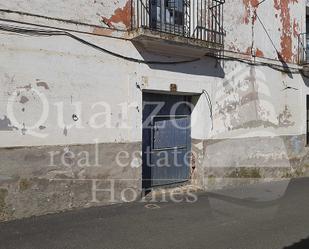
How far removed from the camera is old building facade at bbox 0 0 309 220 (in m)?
6.09

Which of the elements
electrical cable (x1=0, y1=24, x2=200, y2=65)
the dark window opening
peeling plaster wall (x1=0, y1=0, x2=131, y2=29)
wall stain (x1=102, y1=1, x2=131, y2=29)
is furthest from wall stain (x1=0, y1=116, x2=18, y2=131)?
the dark window opening

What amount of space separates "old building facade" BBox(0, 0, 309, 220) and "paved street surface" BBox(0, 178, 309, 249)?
55cm

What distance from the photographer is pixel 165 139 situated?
8.43 m

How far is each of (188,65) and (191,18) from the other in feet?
3.60


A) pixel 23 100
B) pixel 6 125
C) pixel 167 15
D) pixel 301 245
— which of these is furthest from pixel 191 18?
pixel 301 245

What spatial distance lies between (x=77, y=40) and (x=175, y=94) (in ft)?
8.95

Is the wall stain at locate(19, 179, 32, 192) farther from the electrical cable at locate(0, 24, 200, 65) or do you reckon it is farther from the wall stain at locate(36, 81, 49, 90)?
the electrical cable at locate(0, 24, 200, 65)

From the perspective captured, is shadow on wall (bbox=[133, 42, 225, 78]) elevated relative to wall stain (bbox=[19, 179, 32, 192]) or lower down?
elevated

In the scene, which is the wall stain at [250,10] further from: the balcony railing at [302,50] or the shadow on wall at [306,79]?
the shadow on wall at [306,79]

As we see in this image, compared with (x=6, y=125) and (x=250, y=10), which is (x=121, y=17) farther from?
(x=250, y=10)

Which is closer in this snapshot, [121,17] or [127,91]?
[121,17]

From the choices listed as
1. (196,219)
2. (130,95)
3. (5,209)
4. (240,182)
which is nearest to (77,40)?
(130,95)

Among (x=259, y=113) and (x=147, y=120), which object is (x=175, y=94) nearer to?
(x=147, y=120)

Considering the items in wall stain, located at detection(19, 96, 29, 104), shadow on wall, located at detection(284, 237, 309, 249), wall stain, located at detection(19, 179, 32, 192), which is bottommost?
shadow on wall, located at detection(284, 237, 309, 249)
